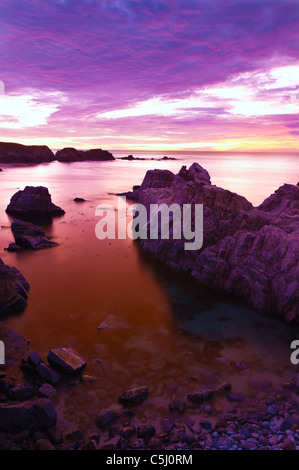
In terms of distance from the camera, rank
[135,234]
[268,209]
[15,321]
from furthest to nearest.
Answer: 1. [135,234]
2. [268,209]
3. [15,321]

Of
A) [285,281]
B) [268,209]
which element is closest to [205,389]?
[285,281]

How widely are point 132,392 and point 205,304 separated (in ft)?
35.2

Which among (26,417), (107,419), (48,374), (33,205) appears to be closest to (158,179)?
(33,205)

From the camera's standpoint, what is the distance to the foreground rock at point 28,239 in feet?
115

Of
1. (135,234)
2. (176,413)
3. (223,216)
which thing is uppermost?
(223,216)

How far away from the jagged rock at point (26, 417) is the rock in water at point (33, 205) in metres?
43.7

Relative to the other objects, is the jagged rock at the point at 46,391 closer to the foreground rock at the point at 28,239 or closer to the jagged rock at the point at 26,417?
the jagged rock at the point at 26,417

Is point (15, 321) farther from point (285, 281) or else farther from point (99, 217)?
point (99, 217)

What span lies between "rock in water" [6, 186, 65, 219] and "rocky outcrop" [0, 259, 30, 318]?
31097 mm

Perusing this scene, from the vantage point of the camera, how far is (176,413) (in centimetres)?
1324

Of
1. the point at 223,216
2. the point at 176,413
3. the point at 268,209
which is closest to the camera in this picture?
the point at 176,413

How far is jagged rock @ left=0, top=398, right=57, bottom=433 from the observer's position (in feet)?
39.7

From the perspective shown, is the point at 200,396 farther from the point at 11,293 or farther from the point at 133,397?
the point at 11,293

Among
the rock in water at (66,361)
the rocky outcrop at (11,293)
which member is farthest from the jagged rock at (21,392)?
the rocky outcrop at (11,293)
